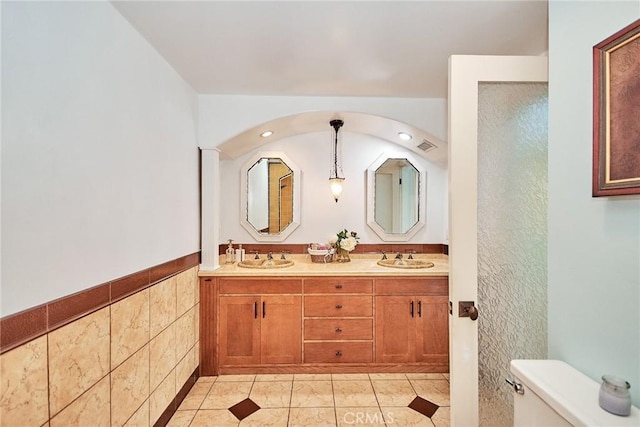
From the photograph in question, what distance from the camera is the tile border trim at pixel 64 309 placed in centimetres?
95

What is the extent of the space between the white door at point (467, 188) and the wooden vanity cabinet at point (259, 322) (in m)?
1.45

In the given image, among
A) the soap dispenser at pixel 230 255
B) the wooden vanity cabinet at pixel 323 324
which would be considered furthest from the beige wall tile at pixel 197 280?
the soap dispenser at pixel 230 255

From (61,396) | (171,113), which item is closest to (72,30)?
(171,113)

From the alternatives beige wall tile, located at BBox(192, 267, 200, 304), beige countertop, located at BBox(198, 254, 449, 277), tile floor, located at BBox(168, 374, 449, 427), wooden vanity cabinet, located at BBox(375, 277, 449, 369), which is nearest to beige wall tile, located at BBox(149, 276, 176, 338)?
beige wall tile, located at BBox(192, 267, 200, 304)

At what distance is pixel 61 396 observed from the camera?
114 cm

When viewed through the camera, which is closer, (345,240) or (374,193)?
(345,240)

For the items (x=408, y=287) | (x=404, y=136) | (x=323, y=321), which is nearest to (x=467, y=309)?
(x=408, y=287)

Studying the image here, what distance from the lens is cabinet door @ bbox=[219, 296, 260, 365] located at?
2547 mm

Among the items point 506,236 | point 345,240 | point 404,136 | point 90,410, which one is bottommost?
point 90,410

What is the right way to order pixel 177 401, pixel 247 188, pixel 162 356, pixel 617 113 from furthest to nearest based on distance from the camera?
pixel 247 188, pixel 177 401, pixel 162 356, pixel 617 113

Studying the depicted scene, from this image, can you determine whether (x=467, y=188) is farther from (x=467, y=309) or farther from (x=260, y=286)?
(x=260, y=286)

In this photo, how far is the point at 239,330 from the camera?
8.36ft

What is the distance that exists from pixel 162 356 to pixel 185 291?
485 millimetres

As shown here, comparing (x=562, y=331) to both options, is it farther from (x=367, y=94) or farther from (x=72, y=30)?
(x=72, y=30)
